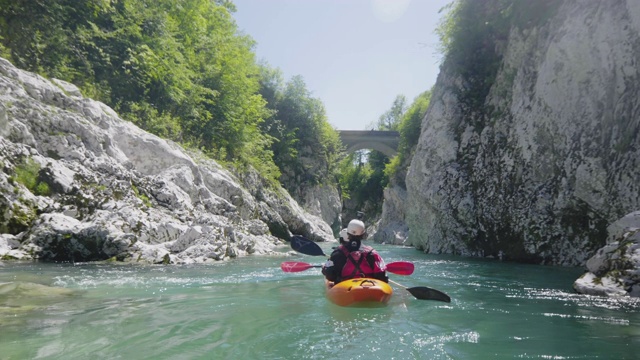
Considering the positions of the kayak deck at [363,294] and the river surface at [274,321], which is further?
the kayak deck at [363,294]

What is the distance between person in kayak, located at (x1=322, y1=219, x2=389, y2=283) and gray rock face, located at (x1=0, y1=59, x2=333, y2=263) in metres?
4.74

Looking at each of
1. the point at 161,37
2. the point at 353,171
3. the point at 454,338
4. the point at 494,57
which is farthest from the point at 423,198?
the point at 353,171

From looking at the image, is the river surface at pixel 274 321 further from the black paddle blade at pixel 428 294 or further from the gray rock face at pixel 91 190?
the gray rock face at pixel 91 190

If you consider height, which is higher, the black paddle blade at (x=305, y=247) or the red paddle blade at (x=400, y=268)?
the black paddle blade at (x=305, y=247)

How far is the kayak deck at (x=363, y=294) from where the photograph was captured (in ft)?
17.7

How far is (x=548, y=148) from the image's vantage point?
1190 cm

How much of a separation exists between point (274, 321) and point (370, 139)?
128ft

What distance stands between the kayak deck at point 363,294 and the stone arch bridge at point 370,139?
37434 millimetres

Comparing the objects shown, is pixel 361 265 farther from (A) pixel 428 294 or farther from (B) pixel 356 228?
(A) pixel 428 294

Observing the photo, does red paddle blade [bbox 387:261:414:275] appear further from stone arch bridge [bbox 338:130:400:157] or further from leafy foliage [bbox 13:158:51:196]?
stone arch bridge [bbox 338:130:400:157]

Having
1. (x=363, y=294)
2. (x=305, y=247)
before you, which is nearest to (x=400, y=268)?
(x=363, y=294)

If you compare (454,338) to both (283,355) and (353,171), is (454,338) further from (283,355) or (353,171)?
(353,171)

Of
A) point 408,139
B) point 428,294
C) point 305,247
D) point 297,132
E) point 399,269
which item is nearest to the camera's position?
point 428,294

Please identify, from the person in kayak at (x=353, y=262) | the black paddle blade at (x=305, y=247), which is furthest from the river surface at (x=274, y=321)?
the black paddle blade at (x=305, y=247)
